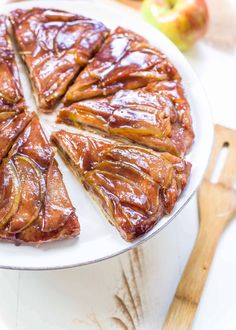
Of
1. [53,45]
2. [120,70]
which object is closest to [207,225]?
[120,70]

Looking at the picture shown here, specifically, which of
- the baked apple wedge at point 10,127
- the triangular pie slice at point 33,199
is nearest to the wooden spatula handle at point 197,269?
the triangular pie slice at point 33,199

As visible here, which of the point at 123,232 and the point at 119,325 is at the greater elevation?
the point at 123,232

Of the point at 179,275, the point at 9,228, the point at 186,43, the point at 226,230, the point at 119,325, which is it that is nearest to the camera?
the point at 9,228

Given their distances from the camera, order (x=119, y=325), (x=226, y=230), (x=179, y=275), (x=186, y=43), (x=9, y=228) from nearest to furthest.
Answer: (x=9, y=228) → (x=119, y=325) → (x=179, y=275) → (x=226, y=230) → (x=186, y=43)

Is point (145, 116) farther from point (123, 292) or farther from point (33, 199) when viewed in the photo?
point (123, 292)

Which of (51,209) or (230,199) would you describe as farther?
(230,199)

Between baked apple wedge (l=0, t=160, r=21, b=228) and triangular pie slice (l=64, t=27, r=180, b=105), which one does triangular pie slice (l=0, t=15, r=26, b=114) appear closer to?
triangular pie slice (l=64, t=27, r=180, b=105)

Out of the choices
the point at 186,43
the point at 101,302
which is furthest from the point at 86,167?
the point at 186,43

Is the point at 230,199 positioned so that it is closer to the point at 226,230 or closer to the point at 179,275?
the point at 226,230
